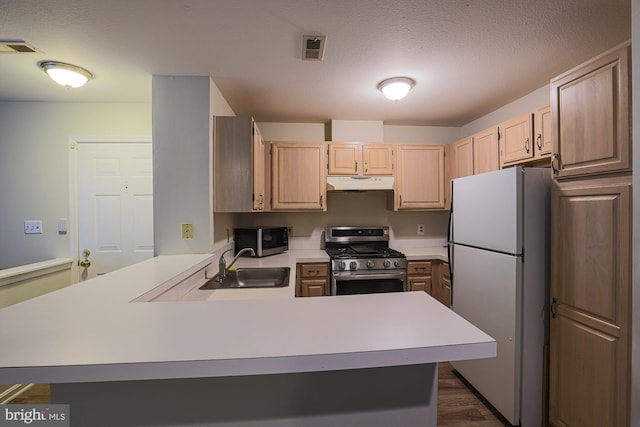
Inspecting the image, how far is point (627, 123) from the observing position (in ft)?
3.83

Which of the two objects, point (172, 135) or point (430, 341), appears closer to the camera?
point (430, 341)

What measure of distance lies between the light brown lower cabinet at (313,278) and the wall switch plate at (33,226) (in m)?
2.53

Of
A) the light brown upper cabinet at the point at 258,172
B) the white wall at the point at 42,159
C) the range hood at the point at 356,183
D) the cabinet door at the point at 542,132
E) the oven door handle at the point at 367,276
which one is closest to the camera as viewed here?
the cabinet door at the point at 542,132

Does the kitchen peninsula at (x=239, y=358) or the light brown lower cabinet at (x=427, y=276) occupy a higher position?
the kitchen peninsula at (x=239, y=358)

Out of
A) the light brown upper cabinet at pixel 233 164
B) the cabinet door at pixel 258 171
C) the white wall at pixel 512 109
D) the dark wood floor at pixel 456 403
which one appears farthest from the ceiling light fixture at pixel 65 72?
the white wall at pixel 512 109

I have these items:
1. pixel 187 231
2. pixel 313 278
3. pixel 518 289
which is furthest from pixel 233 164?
pixel 518 289

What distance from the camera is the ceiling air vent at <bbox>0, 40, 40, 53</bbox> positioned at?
159 centimetres

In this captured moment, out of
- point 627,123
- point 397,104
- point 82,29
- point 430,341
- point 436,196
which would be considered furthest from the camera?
point 436,196

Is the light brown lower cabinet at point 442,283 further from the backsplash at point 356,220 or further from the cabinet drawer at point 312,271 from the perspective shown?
the cabinet drawer at point 312,271

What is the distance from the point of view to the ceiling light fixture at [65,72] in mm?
1849

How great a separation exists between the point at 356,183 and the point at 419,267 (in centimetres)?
114

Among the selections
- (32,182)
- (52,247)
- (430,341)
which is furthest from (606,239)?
(32,182)

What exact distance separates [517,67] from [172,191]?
111 inches

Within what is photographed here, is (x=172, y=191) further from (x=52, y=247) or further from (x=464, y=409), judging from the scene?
(x=464, y=409)
